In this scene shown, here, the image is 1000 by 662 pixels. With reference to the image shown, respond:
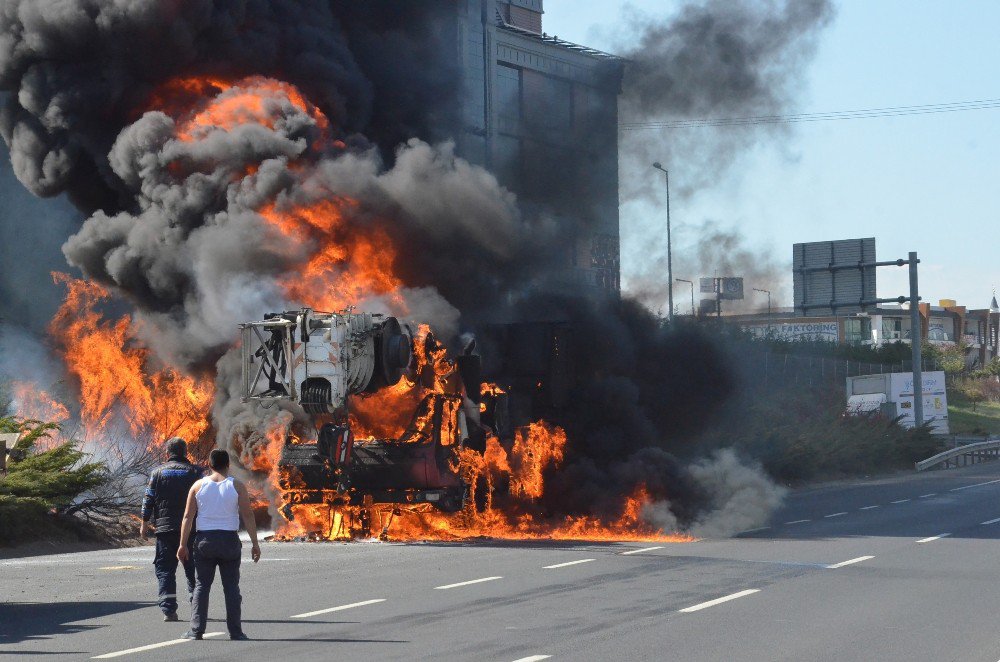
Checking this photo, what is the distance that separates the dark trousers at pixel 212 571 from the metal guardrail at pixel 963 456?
3726cm

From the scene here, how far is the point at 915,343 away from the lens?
43.3m

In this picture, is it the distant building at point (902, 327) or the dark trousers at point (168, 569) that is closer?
the dark trousers at point (168, 569)

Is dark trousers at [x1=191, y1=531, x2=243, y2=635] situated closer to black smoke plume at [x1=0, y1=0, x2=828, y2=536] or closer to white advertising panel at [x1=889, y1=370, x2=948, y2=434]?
A: black smoke plume at [x1=0, y1=0, x2=828, y2=536]

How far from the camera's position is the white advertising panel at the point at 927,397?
4831cm

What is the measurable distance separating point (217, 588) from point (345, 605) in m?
2.08

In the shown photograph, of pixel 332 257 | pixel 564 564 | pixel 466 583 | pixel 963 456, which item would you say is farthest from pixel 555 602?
pixel 963 456

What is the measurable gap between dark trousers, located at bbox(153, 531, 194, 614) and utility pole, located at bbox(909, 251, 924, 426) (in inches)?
1308

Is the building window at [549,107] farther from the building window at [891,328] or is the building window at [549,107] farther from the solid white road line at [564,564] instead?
the building window at [891,328]

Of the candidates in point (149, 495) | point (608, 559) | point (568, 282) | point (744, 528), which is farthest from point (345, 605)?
point (568, 282)

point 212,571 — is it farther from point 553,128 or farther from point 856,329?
point 856,329

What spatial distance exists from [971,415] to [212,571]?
72748 millimetres

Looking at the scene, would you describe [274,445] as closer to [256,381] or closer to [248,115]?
[256,381]

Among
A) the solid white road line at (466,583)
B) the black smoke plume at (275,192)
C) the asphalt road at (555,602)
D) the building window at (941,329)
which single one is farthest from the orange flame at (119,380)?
the building window at (941,329)

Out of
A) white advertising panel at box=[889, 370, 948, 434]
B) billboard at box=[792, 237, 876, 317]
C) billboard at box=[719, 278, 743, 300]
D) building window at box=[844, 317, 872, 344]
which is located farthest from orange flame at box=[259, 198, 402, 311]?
building window at box=[844, 317, 872, 344]
